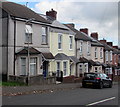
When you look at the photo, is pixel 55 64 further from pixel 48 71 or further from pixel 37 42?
pixel 37 42

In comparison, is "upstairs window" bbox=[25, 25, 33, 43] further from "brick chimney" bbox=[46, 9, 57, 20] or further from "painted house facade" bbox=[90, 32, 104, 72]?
"painted house facade" bbox=[90, 32, 104, 72]

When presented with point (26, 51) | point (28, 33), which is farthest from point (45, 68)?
point (28, 33)

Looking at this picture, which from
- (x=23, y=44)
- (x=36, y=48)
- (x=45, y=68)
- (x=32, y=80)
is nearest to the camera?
(x=32, y=80)

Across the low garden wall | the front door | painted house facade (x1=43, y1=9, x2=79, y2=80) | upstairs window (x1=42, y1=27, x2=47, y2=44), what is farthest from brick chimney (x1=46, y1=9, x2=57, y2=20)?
the low garden wall

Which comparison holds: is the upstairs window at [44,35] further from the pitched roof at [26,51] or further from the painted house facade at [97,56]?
the painted house facade at [97,56]

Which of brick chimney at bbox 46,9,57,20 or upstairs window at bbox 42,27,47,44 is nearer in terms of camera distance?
upstairs window at bbox 42,27,47,44

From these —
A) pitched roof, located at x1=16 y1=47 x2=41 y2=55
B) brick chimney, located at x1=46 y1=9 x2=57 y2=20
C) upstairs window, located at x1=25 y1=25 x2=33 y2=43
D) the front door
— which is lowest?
the front door

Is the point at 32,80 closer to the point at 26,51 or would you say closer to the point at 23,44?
the point at 26,51

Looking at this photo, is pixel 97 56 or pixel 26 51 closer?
pixel 26 51

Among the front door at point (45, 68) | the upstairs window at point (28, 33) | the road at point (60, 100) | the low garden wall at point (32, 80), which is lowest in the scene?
the road at point (60, 100)

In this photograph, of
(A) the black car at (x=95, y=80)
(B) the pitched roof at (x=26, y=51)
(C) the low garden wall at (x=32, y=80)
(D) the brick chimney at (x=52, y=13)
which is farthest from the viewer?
(D) the brick chimney at (x=52, y=13)

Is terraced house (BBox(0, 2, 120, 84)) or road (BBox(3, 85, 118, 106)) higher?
terraced house (BBox(0, 2, 120, 84))

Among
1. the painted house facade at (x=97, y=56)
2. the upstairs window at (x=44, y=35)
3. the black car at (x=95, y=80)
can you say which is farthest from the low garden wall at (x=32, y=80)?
the painted house facade at (x=97, y=56)

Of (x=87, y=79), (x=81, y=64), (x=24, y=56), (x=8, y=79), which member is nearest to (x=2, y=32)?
(x=24, y=56)
